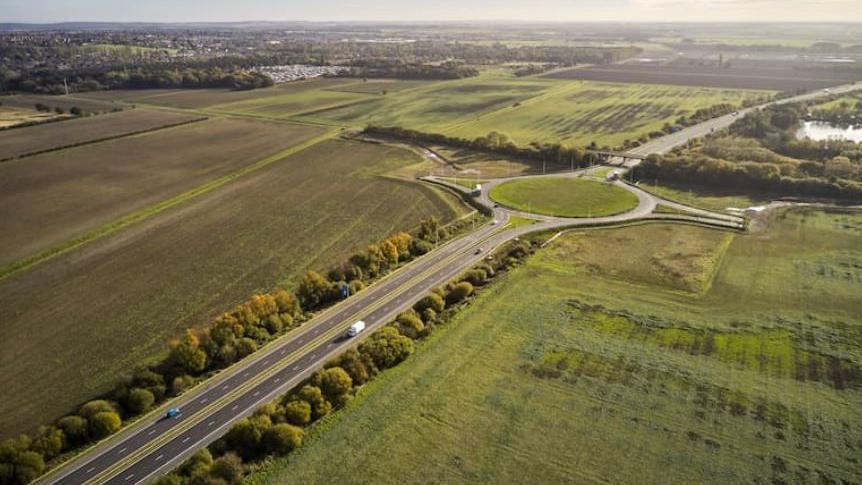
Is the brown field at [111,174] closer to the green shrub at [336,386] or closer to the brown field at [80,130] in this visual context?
the brown field at [80,130]

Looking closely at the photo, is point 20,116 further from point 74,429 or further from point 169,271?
point 74,429

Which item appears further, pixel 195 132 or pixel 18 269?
pixel 195 132

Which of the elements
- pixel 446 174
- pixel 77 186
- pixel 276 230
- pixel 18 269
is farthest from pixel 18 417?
pixel 446 174

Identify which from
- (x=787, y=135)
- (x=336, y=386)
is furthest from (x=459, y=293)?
(x=787, y=135)

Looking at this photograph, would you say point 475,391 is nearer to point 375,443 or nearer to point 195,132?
point 375,443

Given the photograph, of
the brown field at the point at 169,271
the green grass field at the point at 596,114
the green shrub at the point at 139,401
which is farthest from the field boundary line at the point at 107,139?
the green shrub at the point at 139,401

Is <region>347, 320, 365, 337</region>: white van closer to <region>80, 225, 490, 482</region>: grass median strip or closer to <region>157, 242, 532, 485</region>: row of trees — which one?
<region>80, 225, 490, 482</region>: grass median strip


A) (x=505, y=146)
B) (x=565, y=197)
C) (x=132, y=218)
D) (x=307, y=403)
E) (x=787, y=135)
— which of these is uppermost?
(x=787, y=135)
